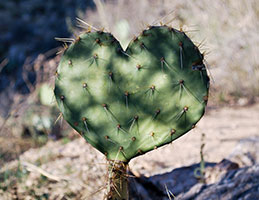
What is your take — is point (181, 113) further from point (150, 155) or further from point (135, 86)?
point (150, 155)

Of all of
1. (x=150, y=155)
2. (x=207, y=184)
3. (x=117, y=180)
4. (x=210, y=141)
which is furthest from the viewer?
(x=210, y=141)

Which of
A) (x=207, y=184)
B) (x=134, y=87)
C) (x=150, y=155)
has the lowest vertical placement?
(x=150, y=155)

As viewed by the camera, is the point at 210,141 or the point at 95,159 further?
the point at 210,141

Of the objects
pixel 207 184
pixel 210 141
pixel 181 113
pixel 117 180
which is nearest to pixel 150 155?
pixel 210 141

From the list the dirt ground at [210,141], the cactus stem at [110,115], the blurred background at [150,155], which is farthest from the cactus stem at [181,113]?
the dirt ground at [210,141]

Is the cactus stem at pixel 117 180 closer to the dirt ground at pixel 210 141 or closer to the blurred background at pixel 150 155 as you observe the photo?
the blurred background at pixel 150 155

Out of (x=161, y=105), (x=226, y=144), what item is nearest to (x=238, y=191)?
(x=161, y=105)

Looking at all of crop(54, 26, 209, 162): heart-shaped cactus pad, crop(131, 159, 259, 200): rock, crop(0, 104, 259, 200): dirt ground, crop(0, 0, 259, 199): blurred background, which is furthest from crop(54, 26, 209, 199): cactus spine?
crop(0, 0, 259, 199): blurred background
